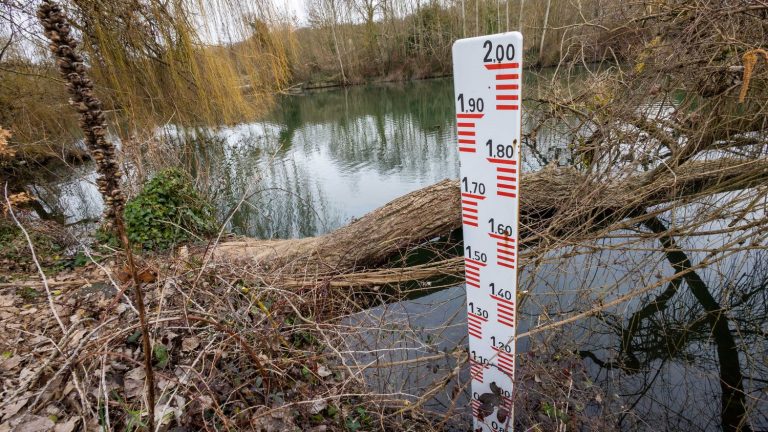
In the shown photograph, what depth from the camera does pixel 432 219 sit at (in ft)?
15.8

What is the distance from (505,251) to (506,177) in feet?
1.22

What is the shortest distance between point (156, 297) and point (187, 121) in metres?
3.74

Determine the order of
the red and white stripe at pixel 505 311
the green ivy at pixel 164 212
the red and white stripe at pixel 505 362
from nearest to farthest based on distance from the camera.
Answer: the red and white stripe at pixel 505 311 < the red and white stripe at pixel 505 362 < the green ivy at pixel 164 212

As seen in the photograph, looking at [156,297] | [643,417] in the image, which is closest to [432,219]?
[643,417]

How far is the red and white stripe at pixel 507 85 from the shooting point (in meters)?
1.47

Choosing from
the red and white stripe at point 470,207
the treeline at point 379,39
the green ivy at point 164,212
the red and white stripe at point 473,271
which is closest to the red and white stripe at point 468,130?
the red and white stripe at point 470,207

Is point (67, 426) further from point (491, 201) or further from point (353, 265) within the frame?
point (353, 265)

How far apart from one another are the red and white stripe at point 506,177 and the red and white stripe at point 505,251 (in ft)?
0.72

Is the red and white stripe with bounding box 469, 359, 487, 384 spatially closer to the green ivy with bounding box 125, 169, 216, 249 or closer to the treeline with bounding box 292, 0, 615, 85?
the green ivy with bounding box 125, 169, 216, 249

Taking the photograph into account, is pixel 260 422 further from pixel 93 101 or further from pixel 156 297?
pixel 93 101

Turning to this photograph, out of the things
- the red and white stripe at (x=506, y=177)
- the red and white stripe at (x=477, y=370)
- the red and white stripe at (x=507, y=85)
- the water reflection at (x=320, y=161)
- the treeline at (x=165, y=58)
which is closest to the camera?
the red and white stripe at (x=507, y=85)

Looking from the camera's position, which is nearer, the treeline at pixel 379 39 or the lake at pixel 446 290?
the lake at pixel 446 290

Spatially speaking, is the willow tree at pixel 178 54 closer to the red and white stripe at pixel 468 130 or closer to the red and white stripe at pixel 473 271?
the red and white stripe at pixel 468 130

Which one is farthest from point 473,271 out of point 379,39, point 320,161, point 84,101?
point 379,39
